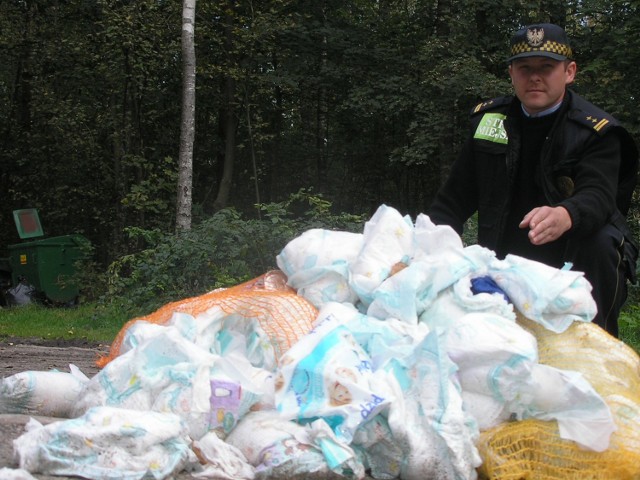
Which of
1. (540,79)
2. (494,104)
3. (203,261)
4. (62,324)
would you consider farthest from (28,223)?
(540,79)

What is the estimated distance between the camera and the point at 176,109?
63.4 feet

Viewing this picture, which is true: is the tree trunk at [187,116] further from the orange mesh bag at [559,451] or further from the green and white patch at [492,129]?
the orange mesh bag at [559,451]

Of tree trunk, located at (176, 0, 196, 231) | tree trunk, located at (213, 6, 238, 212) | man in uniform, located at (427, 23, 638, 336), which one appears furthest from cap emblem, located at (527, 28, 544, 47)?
tree trunk, located at (213, 6, 238, 212)

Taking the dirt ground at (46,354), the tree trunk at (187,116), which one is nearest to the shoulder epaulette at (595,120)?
the dirt ground at (46,354)

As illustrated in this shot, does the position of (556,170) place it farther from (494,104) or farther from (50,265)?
(50,265)

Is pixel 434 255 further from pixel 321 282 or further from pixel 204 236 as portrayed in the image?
pixel 204 236

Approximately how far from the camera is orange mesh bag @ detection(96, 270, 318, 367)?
2.86m

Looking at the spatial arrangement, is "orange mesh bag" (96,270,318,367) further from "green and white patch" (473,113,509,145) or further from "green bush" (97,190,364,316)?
"green bush" (97,190,364,316)

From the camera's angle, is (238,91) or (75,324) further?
(238,91)

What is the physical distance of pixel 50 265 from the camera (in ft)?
50.6

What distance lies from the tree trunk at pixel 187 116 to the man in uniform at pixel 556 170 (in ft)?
31.4

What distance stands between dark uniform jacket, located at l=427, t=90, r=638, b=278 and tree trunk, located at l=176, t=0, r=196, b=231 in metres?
9.35

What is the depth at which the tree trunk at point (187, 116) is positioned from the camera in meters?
13.2

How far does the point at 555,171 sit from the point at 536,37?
22.1 inches
